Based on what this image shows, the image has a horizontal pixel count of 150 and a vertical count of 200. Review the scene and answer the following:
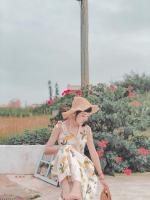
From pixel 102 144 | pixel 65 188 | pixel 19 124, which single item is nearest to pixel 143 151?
pixel 102 144

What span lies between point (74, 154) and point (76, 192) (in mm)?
378

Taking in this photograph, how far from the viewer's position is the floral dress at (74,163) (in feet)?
16.3

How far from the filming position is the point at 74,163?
5.00 m

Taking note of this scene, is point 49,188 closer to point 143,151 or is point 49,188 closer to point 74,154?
point 143,151

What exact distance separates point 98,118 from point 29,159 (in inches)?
63.0

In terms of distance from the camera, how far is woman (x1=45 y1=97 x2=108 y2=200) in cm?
495

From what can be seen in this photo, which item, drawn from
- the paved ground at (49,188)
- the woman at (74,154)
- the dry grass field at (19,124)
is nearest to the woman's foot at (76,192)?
the woman at (74,154)

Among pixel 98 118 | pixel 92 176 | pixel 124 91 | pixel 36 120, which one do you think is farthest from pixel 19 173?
pixel 92 176

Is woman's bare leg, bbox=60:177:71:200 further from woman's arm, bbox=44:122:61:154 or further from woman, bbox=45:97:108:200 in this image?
woman's arm, bbox=44:122:61:154

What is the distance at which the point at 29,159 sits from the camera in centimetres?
996

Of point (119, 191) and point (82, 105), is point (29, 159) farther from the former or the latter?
point (82, 105)

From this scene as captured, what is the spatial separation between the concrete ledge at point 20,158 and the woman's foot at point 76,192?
503 centimetres

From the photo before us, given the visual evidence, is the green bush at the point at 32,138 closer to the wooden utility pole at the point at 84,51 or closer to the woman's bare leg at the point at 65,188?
the wooden utility pole at the point at 84,51

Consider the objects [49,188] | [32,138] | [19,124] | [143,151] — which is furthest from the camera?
[19,124]
